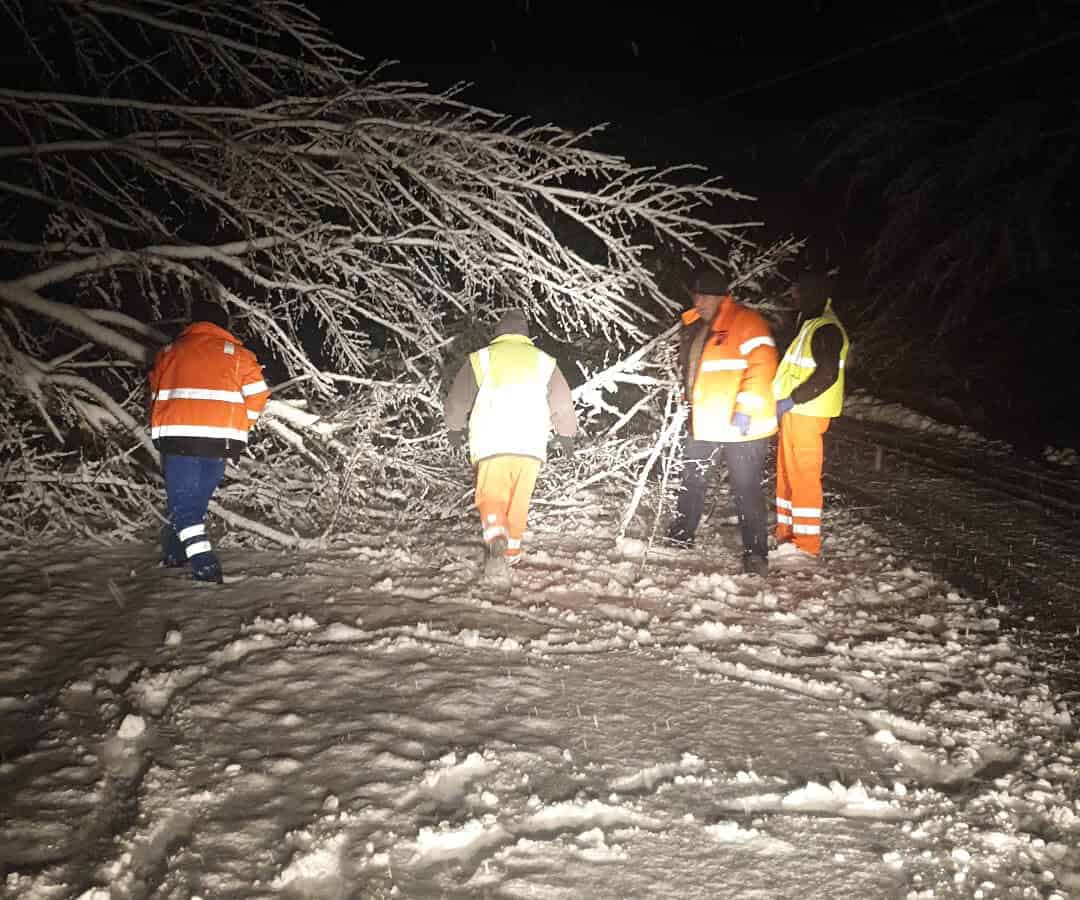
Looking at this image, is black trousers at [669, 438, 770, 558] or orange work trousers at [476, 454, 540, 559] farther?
black trousers at [669, 438, 770, 558]

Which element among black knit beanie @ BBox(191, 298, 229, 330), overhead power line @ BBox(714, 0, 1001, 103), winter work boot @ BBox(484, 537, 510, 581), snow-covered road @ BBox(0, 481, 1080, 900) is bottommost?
snow-covered road @ BBox(0, 481, 1080, 900)

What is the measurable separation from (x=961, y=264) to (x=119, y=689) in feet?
42.5

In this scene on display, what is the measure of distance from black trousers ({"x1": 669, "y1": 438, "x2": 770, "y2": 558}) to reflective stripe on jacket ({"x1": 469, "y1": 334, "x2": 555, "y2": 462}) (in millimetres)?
1435

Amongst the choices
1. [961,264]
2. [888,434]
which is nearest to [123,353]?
[888,434]

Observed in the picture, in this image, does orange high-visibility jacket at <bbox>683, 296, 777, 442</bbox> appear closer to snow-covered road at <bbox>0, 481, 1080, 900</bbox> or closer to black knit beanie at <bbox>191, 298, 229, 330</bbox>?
snow-covered road at <bbox>0, 481, 1080, 900</bbox>

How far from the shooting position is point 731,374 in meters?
5.95

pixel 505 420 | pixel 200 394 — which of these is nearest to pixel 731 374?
pixel 505 420

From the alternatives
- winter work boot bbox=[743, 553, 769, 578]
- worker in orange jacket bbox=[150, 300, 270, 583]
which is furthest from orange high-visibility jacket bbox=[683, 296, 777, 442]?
worker in orange jacket bbox=[150, 300, 270, 583]

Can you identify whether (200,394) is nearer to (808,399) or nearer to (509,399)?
(509,399)

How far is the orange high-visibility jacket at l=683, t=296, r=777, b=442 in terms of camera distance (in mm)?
5863

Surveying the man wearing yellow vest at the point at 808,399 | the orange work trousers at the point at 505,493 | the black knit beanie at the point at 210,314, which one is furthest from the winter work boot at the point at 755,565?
the black knit beanie at the point at 210,314

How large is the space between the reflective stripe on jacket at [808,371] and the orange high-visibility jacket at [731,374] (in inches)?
15.4

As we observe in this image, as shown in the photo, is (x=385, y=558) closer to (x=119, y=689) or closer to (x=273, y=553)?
(x=273, y=553)

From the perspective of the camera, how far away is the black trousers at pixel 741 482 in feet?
19.7
